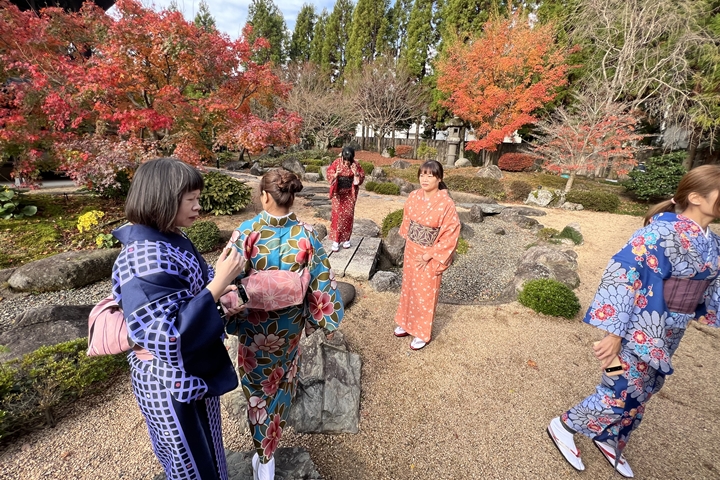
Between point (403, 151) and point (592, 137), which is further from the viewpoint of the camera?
point (403, 151)

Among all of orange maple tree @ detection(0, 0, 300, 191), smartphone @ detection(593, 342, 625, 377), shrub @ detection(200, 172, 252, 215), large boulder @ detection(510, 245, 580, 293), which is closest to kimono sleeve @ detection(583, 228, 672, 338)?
smartphone @ detection(593, 342, 625, 377)

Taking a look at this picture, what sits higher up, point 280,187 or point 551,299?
point 280,187

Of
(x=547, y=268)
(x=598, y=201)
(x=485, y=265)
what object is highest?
(x=598, y=201)

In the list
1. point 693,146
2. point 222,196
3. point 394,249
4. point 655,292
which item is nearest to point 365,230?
point 394,249

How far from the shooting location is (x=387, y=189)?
13703 mm

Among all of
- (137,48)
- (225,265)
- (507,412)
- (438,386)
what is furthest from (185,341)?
(137,48)

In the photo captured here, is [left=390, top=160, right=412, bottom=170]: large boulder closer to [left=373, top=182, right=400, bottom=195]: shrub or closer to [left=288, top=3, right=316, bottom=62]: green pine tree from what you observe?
Result: [left=373, top=182, right=400, bottom=195]: shrub

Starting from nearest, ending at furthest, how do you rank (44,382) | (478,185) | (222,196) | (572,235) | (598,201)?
(44,382) → (222,196) → (572,235) → (598,201) → (478,185)

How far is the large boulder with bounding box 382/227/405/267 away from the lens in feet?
23.2

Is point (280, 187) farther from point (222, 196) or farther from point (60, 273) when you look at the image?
point (222, 196)

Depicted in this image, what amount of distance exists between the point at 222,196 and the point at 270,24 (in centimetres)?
3144

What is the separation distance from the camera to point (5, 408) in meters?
2.36

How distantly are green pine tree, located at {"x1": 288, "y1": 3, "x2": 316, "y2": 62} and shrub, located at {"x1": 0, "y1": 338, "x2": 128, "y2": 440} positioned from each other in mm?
34567

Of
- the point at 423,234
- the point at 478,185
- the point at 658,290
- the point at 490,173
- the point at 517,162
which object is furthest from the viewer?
the point at 517,162
